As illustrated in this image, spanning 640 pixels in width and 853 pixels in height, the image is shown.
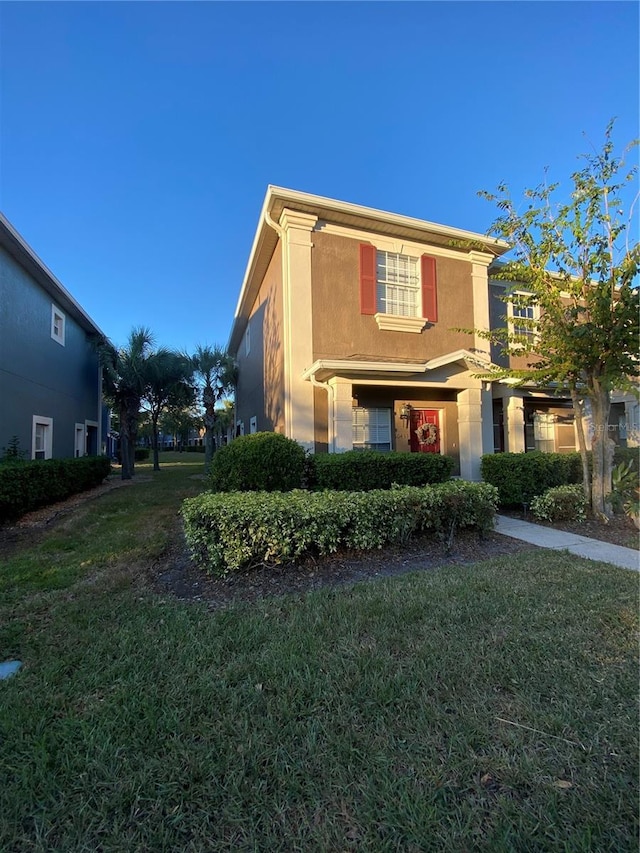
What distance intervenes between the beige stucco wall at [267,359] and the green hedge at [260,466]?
2.48 m

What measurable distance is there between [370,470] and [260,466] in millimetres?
1870

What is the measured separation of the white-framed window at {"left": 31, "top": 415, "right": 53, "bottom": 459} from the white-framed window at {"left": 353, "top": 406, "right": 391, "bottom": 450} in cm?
848

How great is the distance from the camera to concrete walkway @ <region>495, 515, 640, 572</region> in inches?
190

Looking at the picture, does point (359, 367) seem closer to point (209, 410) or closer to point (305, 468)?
point (305, 468)

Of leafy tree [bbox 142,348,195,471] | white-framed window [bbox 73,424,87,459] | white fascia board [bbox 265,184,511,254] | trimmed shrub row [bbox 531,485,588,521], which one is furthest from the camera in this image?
leafy tree [bbox 142,348,195,471]

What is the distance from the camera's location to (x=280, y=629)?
297 centimetres

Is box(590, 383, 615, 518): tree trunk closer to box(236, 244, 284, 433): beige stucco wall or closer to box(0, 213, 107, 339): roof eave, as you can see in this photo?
box(236, 244, 284, 433): beige stucco wall

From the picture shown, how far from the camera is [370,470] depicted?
6637mm

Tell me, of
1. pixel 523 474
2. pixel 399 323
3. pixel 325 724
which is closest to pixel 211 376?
pixel 399 323

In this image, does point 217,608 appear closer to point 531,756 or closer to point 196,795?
point 196,795

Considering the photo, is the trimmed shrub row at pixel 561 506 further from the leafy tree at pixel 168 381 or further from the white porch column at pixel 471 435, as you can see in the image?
the leafy tree at pixel 168 381

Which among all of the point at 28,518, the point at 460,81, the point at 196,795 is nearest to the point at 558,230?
the point at 460,81

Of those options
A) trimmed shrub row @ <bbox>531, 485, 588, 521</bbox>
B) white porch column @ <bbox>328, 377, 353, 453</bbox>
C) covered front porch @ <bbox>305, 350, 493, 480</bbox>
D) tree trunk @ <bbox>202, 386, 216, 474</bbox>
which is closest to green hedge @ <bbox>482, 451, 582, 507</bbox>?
trimmed shrub row @ <bbox>531, 485, 588, 521</bbox>

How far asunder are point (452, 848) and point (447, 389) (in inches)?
343
